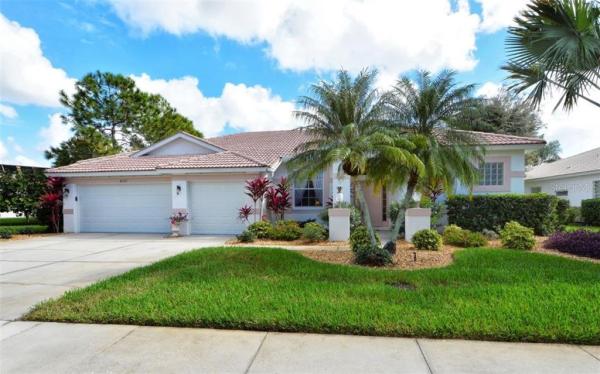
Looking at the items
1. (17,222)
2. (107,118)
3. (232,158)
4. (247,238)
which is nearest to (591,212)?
(247,238)

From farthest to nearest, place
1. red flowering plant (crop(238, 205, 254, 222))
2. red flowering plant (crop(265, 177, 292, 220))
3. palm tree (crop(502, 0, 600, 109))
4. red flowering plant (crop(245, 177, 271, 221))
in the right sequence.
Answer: red flowering plant (crop(265, 177, 292, 220)) → red flowering plant (crop(238, 205, 254, 222)) → red flowering plant (crop(245, 177, 271, 221)) → palm tree (crop(502, 0, 600, 109))

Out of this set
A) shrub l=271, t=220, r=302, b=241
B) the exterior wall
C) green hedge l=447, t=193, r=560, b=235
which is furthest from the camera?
the exterior wall

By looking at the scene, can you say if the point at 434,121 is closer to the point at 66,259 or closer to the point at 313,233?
the point at 313,233

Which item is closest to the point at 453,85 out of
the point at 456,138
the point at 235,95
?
the point at 456,138

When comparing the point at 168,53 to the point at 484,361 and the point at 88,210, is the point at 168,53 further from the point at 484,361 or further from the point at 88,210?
the point at 484,361

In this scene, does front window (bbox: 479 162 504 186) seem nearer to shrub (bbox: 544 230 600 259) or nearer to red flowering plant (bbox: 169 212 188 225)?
shrub (bbox: 544 230 600 259)

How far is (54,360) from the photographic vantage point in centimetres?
332

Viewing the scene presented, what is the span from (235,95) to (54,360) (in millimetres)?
17673

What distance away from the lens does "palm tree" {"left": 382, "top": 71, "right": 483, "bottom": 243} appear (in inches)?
284

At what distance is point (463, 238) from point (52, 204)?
58.6ft

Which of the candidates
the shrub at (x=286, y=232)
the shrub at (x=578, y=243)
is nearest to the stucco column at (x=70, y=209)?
the shrub at (x=286, y=232)

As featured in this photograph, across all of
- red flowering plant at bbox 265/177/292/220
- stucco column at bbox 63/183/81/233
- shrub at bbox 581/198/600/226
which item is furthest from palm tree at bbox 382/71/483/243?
stucco column at bbox 63/183/81/233

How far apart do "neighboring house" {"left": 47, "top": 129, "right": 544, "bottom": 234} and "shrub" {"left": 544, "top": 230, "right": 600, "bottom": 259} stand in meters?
4.72

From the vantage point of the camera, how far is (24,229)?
13578mm
